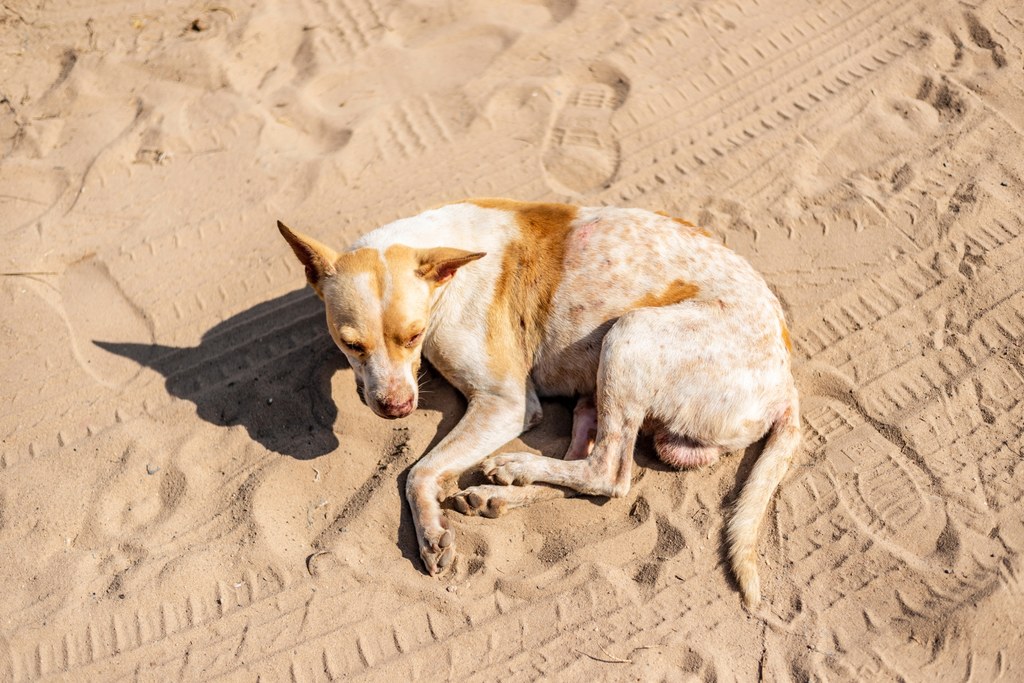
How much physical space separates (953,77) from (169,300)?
19.7 feet

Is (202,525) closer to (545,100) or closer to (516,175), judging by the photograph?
(516,175)

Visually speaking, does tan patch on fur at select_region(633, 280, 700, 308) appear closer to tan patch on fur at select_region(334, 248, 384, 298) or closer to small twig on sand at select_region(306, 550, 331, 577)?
tan patch on fur at select_region(334, 248, 384, 298)

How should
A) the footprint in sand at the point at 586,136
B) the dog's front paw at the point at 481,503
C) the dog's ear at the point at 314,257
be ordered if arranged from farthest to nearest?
1. the footprint in sand at the point at 586,136
2. the dog's front paw at the point at 481,503
3. the dog's ear at the point at 314,257

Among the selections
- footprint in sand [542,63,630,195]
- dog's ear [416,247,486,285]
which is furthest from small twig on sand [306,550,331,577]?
footprint in sand [542,63,630,195]

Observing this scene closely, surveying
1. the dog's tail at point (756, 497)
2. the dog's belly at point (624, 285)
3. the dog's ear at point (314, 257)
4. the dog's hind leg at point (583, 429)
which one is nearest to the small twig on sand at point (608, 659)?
the dog's tail at point (756, 497)

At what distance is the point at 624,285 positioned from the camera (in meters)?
4.39

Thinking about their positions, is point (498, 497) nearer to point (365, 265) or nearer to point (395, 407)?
point (395, 407)

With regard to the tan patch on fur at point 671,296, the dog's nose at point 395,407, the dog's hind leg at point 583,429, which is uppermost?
the tan patch on fur at point 671,296

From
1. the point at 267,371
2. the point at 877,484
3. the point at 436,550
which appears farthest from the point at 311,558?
the point at 877,484

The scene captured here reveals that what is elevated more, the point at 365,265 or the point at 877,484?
the point at 365,265

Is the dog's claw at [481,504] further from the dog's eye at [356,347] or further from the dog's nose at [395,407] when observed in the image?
the dog's eye at [356,347]

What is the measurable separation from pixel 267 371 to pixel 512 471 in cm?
165

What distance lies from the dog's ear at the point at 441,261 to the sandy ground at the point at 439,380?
2.93 ft

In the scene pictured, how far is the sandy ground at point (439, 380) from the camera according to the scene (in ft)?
12.4
